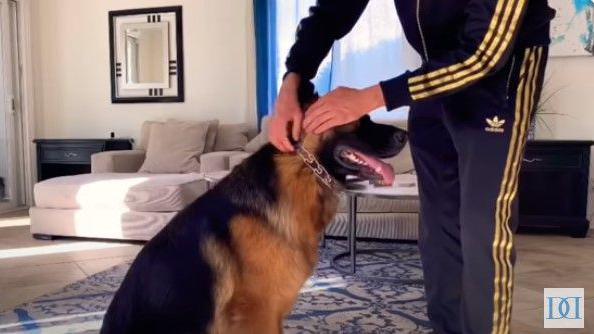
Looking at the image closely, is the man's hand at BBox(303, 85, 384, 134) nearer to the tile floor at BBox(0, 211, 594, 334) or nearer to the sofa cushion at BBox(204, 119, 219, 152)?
the tile floor at BBox(0, 211, 594, 334)

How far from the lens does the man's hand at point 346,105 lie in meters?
1.12

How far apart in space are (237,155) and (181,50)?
1965mm

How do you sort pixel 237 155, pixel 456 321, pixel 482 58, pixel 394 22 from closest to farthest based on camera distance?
pixel 482 58 < pixel 456 321 < pixel 237 155 < pixel 394 22

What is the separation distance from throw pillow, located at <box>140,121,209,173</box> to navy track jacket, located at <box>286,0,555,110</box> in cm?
377

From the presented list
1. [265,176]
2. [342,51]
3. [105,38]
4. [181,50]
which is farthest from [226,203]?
[105,38]

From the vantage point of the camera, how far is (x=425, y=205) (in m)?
1.47

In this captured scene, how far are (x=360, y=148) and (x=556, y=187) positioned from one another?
11.4 ft

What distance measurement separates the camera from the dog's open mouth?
134 centimetres

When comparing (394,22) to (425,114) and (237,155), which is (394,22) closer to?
(237,155)

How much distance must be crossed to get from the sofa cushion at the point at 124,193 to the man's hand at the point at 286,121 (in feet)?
8.03

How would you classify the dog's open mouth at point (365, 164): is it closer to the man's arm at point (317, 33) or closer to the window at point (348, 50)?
the man's arm at point (317, 33)

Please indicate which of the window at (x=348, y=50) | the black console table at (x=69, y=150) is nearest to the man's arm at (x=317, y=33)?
the window at (x=348, y=50)

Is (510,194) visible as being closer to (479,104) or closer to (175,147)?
(479,104)

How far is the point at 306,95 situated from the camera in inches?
56.2
